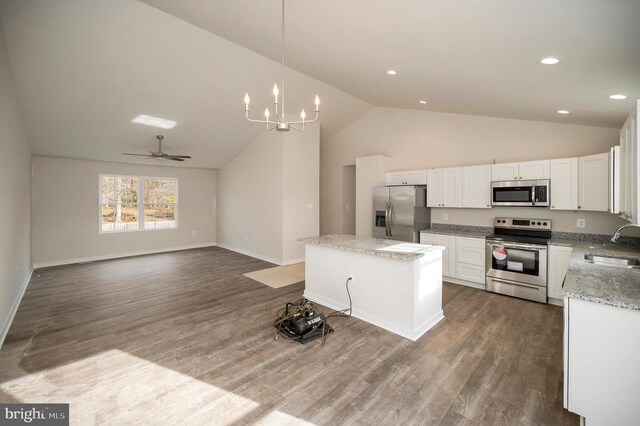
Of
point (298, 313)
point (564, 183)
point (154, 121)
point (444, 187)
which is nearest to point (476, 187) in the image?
point (444, 187)

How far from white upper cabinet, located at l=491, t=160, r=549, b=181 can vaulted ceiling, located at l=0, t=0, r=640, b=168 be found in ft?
2.18

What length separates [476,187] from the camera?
4.84 m

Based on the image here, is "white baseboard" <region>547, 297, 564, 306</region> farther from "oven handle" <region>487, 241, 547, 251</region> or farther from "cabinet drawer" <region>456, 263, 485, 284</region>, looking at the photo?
"cabinet drawer" <region>456, 263, 485, 284</region>

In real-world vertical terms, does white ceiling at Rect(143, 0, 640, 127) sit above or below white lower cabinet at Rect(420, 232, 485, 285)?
above

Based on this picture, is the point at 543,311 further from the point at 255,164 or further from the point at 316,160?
the point at 255,164

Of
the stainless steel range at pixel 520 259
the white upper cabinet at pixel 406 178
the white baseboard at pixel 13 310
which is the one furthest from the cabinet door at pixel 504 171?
the white baseboard at pixel 13 310

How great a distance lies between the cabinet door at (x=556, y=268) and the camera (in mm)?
3852

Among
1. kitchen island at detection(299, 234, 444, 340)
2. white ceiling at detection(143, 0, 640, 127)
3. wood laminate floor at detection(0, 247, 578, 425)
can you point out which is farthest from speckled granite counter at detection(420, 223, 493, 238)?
white ceiling at detection(143, 0, 640, 127)

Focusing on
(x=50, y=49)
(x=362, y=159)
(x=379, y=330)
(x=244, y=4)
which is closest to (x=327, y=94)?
(x=362, y=159)

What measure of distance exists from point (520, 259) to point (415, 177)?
7.41ft

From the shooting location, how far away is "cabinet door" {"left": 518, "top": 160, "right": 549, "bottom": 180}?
417 centimetres

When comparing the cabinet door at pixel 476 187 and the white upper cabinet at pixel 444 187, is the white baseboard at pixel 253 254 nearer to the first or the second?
the white upper cabinet at pixel 444 187

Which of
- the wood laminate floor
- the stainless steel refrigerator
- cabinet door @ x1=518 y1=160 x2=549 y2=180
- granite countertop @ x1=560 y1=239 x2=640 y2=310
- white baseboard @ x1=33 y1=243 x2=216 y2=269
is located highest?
cabinet door @ x1=518 y1=160 x2=549 y2=180

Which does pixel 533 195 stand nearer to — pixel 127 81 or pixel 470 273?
pixel 470 273
